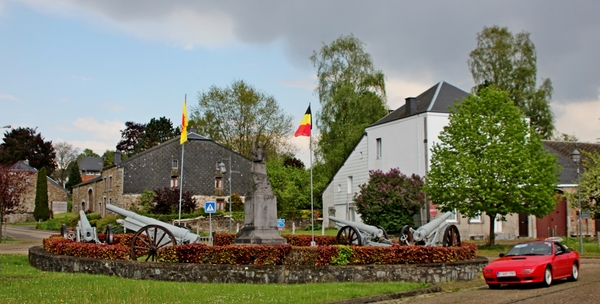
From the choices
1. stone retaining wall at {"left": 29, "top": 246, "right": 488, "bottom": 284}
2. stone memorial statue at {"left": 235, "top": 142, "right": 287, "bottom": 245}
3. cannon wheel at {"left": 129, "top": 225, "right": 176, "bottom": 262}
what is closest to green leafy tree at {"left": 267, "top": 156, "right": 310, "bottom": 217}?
stone memorial statue at {"left": 235, "top": 142, "right": 287, "bottom": 245}

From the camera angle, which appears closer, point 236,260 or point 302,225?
point 236,260

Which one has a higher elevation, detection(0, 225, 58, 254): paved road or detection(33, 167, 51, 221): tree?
detection(33, 167, 51, 221): tree

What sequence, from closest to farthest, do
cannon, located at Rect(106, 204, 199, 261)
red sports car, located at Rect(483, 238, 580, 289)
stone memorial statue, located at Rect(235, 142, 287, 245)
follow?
red sports car, located at Rect(483, 238, 580, 289)
cannon, located at Rect(106, 204, 199, 261)
stone memorial statue, located at Rect(235, 142, 287, 245)

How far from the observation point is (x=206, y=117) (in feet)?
225

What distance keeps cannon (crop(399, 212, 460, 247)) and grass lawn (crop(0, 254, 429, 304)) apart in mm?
5152

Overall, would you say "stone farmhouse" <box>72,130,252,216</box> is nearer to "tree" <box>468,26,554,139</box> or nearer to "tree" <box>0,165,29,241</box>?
"tree" <box>0,165,29,241</box>

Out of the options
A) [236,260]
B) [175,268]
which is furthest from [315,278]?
[175,268]

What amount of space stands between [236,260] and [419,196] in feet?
79.3

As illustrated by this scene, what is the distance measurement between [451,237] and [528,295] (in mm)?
7068

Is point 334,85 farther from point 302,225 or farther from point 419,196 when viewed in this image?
point 419,196

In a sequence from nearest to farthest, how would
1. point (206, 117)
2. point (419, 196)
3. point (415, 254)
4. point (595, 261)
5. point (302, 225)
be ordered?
point (415, 254)
point (595, 261)
point (419, 196)
point (302, 225)
point (206, 117)

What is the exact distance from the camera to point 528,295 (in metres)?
13.5

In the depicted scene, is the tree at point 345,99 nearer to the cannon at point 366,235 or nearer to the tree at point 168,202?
the tree at point 168,202

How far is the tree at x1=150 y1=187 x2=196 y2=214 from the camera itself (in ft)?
176
